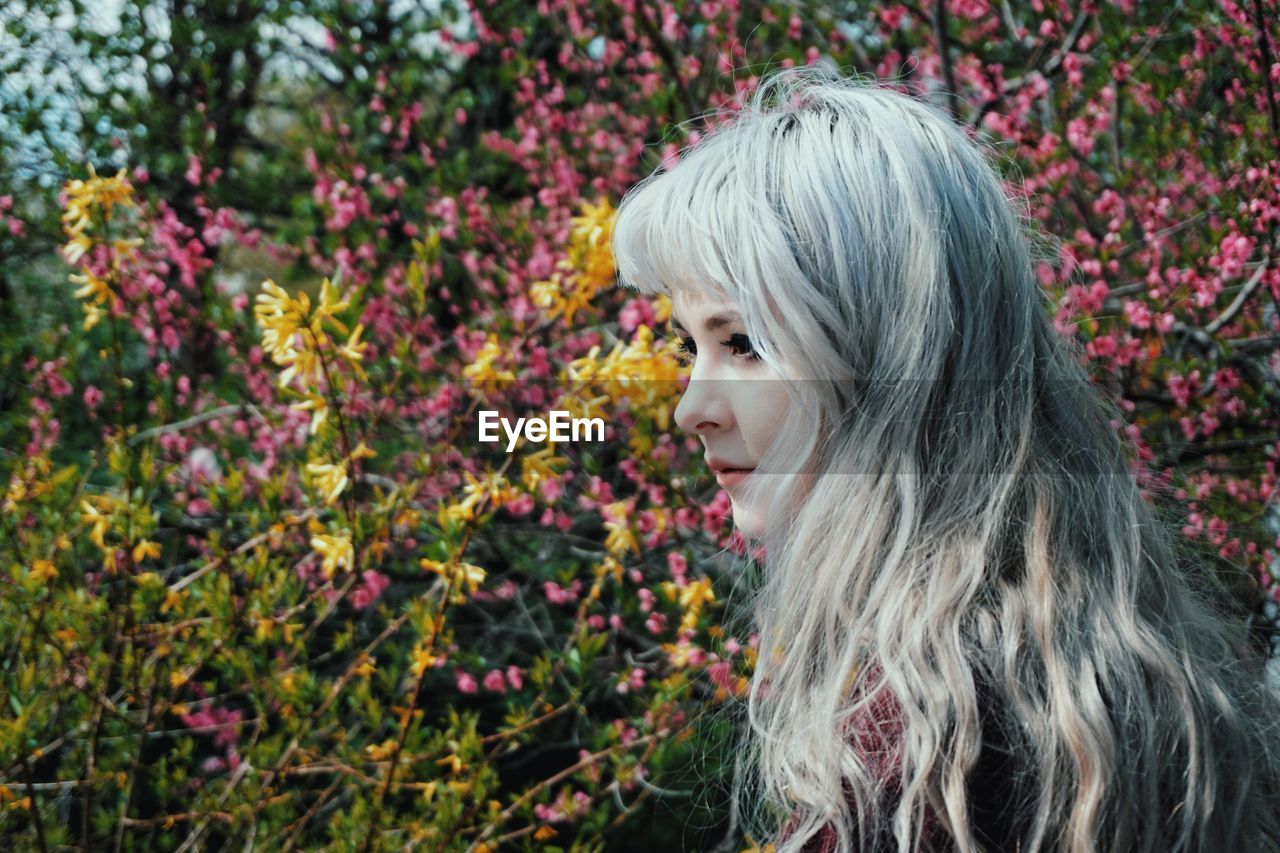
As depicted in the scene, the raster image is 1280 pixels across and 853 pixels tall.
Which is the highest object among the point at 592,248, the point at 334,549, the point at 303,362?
the point at 592,248

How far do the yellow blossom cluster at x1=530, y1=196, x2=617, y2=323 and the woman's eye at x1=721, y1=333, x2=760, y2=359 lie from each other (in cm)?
111

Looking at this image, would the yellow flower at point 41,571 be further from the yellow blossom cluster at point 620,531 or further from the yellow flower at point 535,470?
the yellow blossom cluster at point 620,531

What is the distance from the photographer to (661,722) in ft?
7.56

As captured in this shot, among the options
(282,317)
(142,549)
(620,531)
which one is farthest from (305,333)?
(620,531)

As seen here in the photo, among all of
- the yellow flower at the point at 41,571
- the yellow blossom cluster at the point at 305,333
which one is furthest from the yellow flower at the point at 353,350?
the yellow flower at the point at 41,571

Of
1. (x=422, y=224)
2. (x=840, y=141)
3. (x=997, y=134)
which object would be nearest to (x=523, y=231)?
(x=422, y=224)

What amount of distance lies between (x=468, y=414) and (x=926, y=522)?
4.28 feet

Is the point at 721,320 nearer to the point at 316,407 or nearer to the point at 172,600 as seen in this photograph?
the point at 316,407

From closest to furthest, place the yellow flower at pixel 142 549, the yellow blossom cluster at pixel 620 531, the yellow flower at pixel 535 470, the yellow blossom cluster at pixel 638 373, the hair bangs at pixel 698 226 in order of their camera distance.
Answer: the hair bangs at pixel 698 226
the yellow flower at pixel 142 549
the yellow flower at pixel 535 470
the yellow blossom cluster at pixel 638 373
the yellow blossom cluster at pixel 620 531

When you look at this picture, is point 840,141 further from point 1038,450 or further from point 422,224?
point 422,224

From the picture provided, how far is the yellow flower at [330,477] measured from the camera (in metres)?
1.97

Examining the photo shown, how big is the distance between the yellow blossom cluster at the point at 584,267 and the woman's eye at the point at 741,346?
3.63ft

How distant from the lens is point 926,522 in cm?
→ 112

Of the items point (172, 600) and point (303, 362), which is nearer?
point (303, 362)
